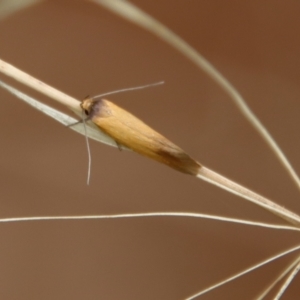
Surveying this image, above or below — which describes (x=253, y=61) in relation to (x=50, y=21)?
below

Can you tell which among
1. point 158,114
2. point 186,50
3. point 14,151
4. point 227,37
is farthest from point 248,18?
point 186,50

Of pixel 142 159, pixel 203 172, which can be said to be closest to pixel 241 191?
pixel 203 172

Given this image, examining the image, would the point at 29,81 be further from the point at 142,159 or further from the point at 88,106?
the point at 142,159

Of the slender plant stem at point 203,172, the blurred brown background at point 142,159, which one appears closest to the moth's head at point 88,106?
the slender plant stem at point 203,172

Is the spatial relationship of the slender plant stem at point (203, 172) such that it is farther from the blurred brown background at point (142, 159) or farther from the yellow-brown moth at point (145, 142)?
the blurred brown background at point (142, 159)

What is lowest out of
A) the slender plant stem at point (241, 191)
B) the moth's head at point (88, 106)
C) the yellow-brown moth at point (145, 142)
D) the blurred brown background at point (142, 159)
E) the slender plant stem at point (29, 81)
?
the slender plant stem at point (241, 191)

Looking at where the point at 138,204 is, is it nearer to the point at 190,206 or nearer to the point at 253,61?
the point at 190,206
